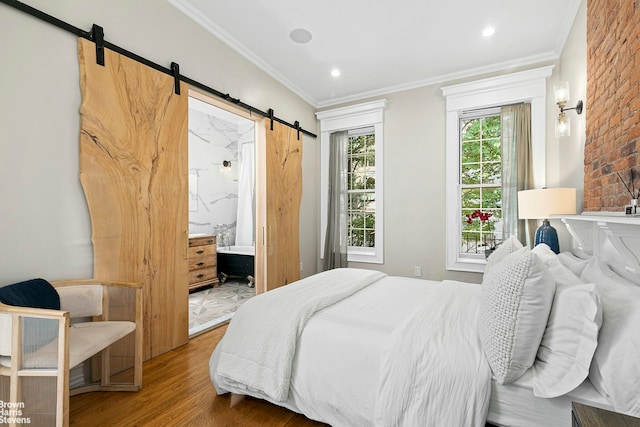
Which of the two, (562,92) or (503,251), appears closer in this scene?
(503,251)

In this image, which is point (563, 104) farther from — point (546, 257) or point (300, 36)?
point (300, 36)

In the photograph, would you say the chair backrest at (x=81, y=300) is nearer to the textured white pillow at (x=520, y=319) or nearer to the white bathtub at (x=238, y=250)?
the textured white pillow at (x=520, y=319)

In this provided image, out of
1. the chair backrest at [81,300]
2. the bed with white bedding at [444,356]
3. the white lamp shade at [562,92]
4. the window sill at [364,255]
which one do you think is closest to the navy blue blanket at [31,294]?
the chair backrest at [81,300]

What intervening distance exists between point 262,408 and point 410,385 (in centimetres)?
101

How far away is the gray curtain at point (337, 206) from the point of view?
454 centimetres

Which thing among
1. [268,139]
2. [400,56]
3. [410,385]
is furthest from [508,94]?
[410,385]

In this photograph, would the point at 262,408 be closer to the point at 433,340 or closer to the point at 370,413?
the point at 370,413

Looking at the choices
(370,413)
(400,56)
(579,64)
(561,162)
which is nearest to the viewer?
(370,413)

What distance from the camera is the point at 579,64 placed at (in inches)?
102

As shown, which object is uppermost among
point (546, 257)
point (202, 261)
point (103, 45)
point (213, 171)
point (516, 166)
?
point (103, 45)

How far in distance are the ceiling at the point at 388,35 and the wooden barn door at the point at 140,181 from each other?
0.96 m

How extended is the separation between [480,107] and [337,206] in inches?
88.9

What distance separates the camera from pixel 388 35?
10.1 feet

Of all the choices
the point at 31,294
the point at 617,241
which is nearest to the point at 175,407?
the point at 31,294
